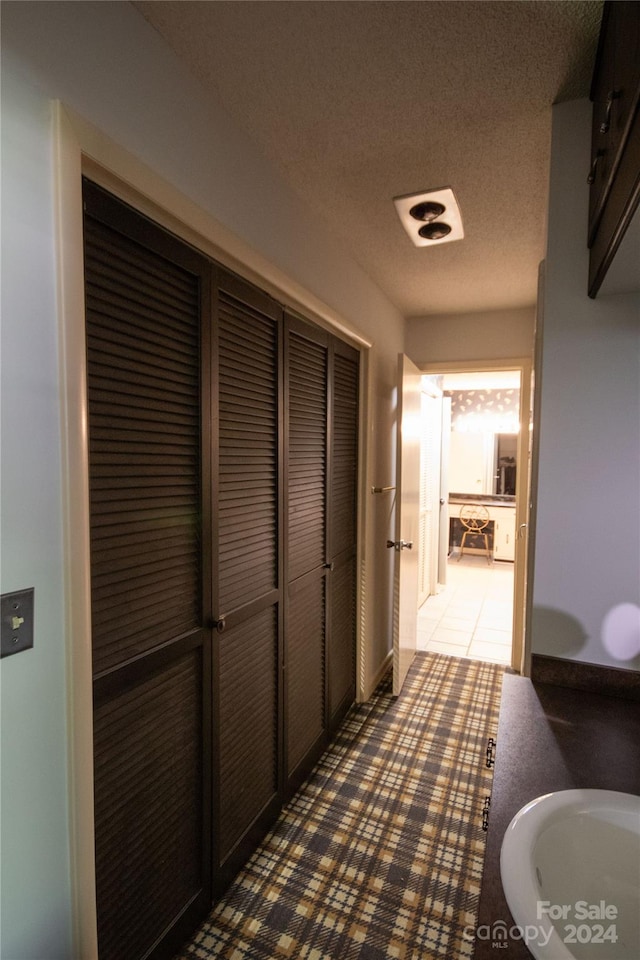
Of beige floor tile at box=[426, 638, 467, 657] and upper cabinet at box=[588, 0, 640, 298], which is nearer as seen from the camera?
upper cabinet at box=[588, 0, 640, 298]

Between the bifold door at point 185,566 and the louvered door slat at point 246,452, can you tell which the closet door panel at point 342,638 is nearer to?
the bifold door at point 185,566

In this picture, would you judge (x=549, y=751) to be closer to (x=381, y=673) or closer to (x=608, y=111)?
(x=608, y=111)

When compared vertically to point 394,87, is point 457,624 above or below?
below

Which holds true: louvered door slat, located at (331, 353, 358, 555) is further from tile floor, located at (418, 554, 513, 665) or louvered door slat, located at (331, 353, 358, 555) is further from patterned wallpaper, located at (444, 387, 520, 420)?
patterned wallpaper, located at (444, 387, 520, 420)

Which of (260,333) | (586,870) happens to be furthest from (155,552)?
(586,870)

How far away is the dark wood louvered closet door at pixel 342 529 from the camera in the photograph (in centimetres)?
229

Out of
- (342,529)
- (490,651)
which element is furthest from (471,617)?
(342,529)

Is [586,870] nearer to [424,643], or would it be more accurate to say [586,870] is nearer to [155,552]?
[155,552]

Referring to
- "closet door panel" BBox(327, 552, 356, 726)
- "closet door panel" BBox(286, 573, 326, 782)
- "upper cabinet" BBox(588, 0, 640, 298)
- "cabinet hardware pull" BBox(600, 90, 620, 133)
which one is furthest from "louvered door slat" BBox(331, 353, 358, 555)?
"cabinet hardware pull" BBox(600, 90, 620, 133)

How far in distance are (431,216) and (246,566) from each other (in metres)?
1.42

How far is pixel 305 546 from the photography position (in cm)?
203

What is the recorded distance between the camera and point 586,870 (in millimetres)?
854

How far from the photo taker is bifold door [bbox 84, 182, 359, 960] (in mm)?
1062

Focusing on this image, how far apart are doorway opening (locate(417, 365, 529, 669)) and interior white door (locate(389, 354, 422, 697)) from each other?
0.54m
